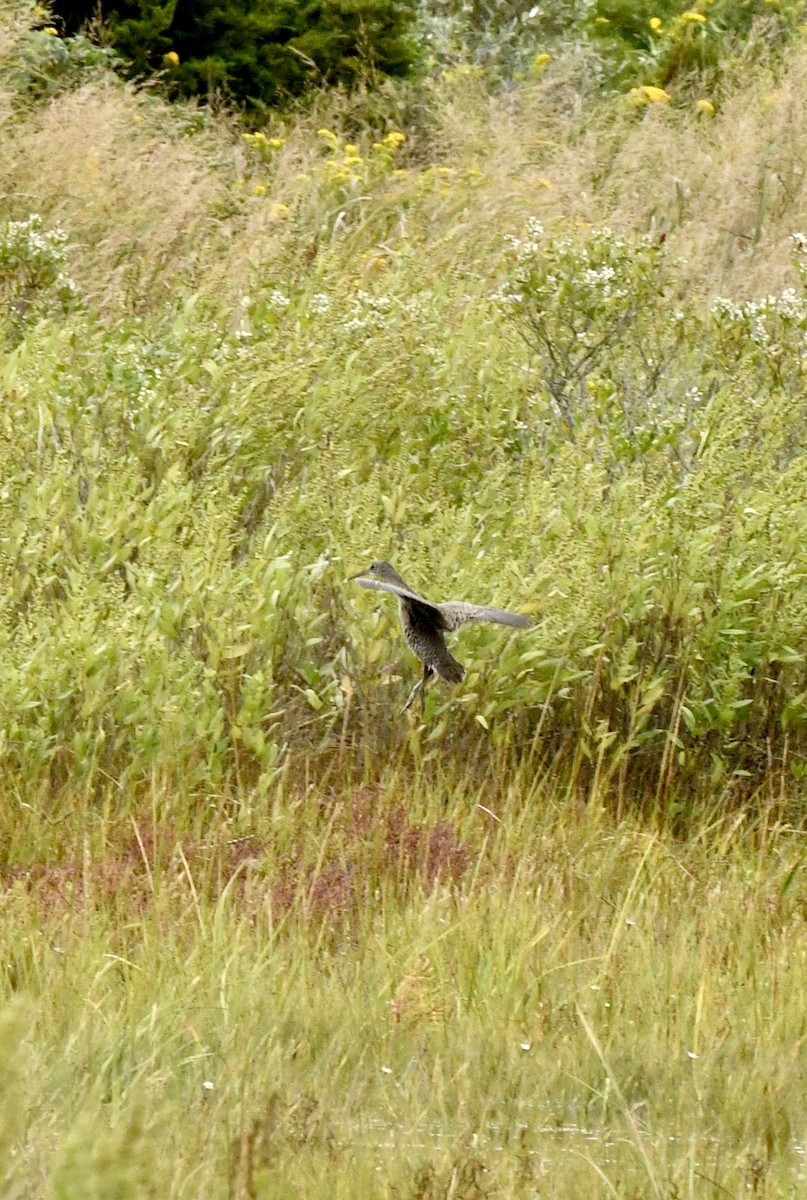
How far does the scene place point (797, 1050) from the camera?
9.71ft

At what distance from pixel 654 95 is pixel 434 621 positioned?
7.80 m

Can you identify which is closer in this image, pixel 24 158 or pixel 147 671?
pixel 147 671

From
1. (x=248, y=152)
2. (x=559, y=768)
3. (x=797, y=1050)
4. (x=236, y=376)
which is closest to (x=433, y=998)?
(x=797, y=1050)

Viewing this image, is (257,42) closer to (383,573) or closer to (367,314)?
(367,314)

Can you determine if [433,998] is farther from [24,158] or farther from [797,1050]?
[24,158]

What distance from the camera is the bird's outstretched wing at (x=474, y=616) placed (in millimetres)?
4109

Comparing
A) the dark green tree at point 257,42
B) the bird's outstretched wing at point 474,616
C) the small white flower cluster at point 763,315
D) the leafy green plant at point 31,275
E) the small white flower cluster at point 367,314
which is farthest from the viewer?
the dark green tree at point 257,42

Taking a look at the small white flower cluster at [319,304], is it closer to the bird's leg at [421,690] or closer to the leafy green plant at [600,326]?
the leafy green plant at [600,326]

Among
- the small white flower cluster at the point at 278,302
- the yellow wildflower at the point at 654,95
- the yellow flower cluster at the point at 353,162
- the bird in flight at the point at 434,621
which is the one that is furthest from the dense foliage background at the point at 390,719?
the yellow wildflower at the point at 654,95

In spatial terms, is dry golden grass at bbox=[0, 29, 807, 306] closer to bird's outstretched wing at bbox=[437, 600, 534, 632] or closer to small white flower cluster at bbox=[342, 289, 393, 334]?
small white flower cluster at bbox=[342, 289, 393, 334]

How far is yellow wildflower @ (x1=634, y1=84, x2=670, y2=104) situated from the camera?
36.6 ft

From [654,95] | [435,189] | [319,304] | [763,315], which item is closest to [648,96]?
[654,95]

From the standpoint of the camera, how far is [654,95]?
439 inches

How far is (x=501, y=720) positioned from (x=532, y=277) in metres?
2.14
